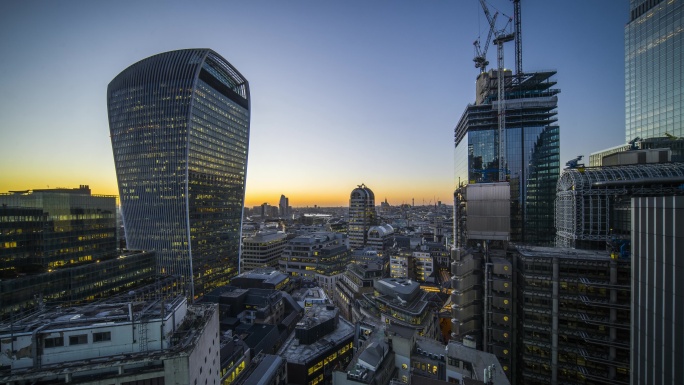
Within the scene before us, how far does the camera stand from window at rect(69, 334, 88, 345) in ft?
81.9

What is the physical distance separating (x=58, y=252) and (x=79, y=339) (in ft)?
244

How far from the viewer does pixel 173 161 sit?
114m

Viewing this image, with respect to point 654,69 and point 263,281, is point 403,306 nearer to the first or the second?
point 263,281

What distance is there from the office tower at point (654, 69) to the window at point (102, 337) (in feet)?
369

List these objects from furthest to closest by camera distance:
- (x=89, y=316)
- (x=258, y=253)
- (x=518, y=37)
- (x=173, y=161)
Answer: (x=258, y=253) → (x=173, y=161) → (x=518, y=37) → (x=89, y=316)

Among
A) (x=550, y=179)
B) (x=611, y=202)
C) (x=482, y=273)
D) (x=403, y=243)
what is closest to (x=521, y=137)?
(x=550, y=179)

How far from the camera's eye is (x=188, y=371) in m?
24.7

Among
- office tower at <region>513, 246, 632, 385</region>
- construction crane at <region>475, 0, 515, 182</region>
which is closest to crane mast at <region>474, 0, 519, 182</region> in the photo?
construction crane at <region>475, 0, 515, 182</region>

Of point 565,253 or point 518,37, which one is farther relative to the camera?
point 518,37

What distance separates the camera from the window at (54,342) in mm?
24469

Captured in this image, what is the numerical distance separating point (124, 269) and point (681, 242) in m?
116

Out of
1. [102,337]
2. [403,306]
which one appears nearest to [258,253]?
[403,306]

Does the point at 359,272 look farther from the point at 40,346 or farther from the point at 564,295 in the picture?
the point at 40,346

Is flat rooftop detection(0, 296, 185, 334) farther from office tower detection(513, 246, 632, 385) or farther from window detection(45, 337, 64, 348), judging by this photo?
office tower detection(513, 246, 632, 385)
